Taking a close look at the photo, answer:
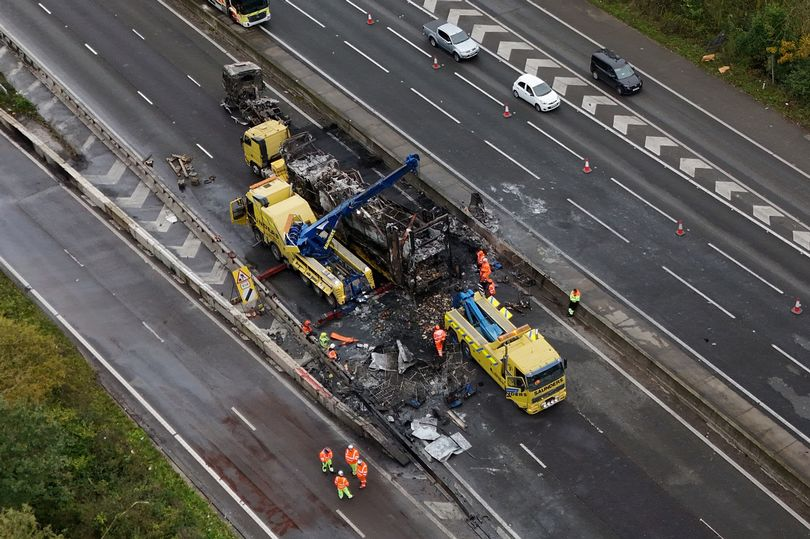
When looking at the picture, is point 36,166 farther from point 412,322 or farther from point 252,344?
point 412,322

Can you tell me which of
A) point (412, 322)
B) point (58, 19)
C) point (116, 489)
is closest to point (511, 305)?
point (412, 322)

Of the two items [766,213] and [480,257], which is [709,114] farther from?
[480,257]

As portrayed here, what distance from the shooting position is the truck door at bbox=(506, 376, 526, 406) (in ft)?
125

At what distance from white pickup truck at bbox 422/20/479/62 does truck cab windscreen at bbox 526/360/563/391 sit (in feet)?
84.1

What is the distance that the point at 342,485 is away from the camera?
116ft

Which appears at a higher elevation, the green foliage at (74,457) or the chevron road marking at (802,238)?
the chevron road marking at (802,238)

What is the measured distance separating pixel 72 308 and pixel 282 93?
18739 millimetres

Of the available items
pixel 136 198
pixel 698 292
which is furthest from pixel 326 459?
pixel 136 198

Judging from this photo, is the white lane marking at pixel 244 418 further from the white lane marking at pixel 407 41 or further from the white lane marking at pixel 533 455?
the white lane marking at pixel 407 41

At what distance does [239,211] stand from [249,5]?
59.2 ft

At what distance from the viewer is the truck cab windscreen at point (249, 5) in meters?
59.7

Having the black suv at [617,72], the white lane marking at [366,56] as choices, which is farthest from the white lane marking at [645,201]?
the white lane marking at [366,56]

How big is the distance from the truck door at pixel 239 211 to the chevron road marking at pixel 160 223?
11.0 feet

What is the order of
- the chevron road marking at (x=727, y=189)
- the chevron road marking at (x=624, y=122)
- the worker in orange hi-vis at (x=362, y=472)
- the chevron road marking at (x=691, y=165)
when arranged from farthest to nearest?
1. the chevron road marking at (x=624, y=122)
2. the chevron road marking at (x=691, y=165)
3. the chevron road marking at (x=727, y=189)
4. the worker in orange hi-vis at (x=362, y=472)
